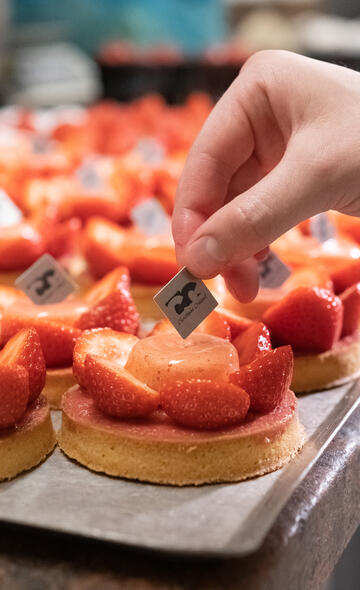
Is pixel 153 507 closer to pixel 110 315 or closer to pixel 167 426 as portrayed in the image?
pixel 167 426

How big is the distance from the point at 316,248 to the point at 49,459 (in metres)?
1.03

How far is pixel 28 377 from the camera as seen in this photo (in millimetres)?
1457

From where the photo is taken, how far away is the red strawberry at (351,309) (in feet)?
6.21

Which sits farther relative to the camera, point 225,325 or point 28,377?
point 225,325

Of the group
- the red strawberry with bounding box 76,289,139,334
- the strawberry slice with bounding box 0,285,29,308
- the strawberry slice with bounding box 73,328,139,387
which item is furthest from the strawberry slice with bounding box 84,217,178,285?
the strawberry slice with bounding box 73,328,139,387

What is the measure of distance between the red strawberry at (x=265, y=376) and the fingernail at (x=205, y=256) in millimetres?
183

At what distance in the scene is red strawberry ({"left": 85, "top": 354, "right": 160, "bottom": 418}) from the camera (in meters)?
1.43

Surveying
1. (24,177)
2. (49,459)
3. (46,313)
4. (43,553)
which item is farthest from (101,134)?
(43,553)

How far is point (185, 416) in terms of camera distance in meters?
1.43

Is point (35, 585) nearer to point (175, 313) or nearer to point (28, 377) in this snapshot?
point (28, 377)

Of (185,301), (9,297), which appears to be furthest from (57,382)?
(185,301)

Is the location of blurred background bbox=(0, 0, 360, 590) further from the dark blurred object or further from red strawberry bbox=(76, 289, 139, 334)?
red strawberry bbox=(76, 289, 139, 334)

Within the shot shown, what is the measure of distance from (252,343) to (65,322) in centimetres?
43

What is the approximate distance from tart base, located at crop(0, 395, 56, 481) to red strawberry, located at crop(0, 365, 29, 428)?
1.5 inches
